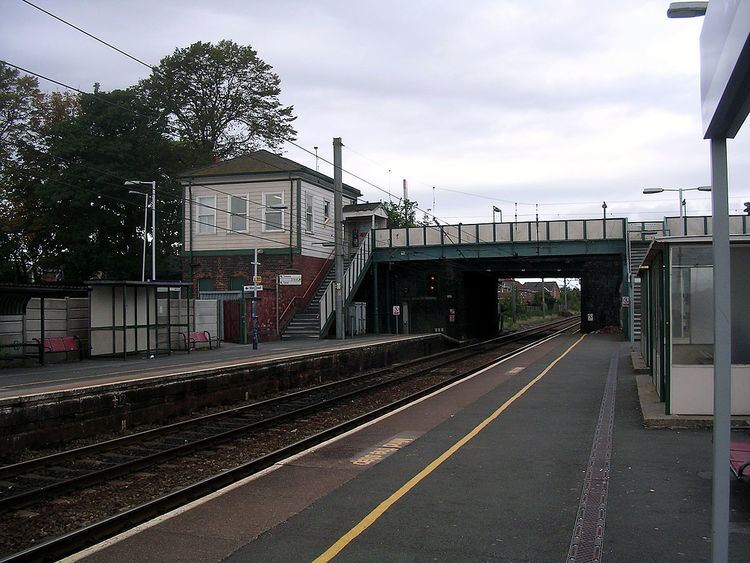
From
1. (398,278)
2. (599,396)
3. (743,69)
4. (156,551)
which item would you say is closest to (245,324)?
(398,278)

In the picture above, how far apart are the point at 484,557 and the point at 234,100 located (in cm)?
4791

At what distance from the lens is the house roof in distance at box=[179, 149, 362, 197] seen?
3497 centimetres

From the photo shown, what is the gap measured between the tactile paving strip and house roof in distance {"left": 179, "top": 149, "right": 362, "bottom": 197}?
87.2ft

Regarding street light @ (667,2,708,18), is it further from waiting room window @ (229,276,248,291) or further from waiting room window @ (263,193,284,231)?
waiting room window @ (229,276,248,291)

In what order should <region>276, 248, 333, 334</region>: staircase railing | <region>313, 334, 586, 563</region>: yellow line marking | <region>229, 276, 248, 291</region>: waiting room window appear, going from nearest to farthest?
<region>313, 334, 586, 563</region>: yellow line marking, <region>276, 248, 333, 334</region>: staircase railing, <region>229, 276, 248, 291</region>: waiting room window

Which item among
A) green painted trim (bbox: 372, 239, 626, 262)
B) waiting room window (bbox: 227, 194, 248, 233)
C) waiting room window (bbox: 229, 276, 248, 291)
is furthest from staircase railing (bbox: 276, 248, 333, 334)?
waiting room window (bbox: 227, 194, 248, 233)

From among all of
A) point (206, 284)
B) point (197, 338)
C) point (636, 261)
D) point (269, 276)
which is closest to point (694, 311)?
point (197, 338)

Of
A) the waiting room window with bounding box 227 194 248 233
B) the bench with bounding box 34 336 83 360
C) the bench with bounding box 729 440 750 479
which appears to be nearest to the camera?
the bench with bounding box 729 440 750 479

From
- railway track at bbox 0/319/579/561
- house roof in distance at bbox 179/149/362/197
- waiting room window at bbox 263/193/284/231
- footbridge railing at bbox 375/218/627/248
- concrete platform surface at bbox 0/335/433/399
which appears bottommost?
railway track at bbox 0/319/579/561

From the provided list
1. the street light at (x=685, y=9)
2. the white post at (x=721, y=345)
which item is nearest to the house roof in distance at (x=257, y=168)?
the street light at (x=685, y=9)

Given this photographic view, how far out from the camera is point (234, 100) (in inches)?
1944

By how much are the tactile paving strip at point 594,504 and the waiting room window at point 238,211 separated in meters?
27.1

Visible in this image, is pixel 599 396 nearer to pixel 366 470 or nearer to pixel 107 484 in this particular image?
pixel 366 470

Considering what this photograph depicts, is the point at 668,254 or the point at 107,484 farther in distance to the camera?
the point at 668,254
